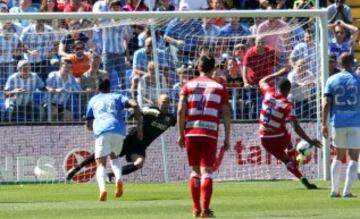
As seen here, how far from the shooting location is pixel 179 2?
30.4 metres

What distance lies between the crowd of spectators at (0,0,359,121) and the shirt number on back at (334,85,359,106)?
240 inches

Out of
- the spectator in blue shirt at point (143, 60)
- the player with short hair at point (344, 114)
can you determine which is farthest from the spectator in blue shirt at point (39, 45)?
the player with short hair at point (344, 114)

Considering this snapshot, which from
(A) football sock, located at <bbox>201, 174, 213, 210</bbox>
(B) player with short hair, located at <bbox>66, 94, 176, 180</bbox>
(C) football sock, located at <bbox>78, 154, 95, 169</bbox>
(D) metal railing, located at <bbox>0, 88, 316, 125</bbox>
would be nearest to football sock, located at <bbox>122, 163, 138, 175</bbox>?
(B) player with short hair, located at <bbox>66, 94, 176, 180</bbox>

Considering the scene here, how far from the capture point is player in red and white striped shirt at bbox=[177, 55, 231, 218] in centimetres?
1716

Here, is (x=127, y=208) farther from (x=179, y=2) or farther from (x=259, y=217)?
(x=179, y=2)

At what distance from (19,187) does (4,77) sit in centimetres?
297

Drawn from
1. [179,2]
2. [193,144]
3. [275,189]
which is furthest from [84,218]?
[179,2]

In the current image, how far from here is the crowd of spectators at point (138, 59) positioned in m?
26.9

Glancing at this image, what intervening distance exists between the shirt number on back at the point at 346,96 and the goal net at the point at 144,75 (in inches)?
229

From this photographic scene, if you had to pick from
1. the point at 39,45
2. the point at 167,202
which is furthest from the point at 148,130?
the point at 167,202

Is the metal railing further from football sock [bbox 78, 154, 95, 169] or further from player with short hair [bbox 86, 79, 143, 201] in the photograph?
player with short hair [bbox 86, 79, 143, 201]

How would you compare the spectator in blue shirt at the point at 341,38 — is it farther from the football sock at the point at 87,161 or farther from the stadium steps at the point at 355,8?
the football sock at the point at 87,161

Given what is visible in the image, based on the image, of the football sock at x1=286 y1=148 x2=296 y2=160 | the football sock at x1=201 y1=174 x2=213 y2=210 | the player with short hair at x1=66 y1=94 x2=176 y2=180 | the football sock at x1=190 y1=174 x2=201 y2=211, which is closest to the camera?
the football sock at x1=201 y1=174 x2=213 y2=210

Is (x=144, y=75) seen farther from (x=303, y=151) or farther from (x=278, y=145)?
(x=278, y=145)
